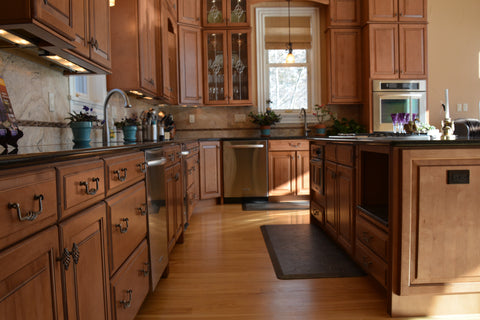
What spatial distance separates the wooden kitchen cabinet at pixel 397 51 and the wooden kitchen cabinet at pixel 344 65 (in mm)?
218

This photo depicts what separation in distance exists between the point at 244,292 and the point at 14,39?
1.72 metres

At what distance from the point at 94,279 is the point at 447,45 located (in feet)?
19.5

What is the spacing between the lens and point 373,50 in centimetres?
474

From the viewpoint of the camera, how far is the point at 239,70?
498 centimetres

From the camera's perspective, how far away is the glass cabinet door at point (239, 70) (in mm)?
4910

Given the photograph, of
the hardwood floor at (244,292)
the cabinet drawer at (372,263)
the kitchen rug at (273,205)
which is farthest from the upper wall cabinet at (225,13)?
the cabinet drawer at (372,263)

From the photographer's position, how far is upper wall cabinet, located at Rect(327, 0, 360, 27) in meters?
4.88

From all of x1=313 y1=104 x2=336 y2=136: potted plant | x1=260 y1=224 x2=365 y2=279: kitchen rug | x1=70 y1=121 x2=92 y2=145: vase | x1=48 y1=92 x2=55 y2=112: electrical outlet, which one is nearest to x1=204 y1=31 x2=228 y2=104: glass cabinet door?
x1=313 y1=104 x2=336 y2=136: potted plant

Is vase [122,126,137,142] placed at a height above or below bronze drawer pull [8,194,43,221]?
above

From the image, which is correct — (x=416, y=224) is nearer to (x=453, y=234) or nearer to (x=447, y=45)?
(x=453, y=234)

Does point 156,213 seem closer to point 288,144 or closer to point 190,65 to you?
point 288,144

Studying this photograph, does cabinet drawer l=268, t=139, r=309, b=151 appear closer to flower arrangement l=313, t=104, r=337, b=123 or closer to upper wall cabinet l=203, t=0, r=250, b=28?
flower arrangement l=313, t=104, r=337, b=123

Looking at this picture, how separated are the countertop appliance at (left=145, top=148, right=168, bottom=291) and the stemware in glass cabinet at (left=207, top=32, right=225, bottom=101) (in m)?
2.87

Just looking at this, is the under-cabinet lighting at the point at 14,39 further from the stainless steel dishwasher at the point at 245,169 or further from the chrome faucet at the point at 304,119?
the chrome faucet at the point at 304,119
